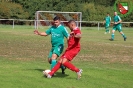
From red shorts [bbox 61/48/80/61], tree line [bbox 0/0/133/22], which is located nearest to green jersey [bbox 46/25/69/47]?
red shorts [bbox 61/48/80/61]

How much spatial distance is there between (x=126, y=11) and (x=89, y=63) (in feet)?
146

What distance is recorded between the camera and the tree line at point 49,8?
2261 inches

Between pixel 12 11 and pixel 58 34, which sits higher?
pixel 58 34

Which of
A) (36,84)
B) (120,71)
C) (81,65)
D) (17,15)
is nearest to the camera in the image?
(36,84)

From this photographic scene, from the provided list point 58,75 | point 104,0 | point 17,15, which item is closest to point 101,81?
point 58,75

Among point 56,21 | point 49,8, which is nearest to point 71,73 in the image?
point 56,21

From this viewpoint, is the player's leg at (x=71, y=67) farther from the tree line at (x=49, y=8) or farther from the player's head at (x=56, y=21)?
the tree line at (x=49, y=8)

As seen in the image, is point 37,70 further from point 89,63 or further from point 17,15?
point 17,15

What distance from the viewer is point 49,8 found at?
61469 mm

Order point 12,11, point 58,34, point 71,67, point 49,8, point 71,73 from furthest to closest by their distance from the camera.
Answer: point 49,8 → point 12,11 → point 71,73 → point 58,34 → point 71,67

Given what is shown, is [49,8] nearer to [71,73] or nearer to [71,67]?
[71,73]

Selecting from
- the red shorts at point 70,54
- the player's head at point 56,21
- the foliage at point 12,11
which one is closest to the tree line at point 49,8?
the foliage at point 12,11

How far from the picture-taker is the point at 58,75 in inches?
450

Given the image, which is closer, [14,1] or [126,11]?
[126,11]
